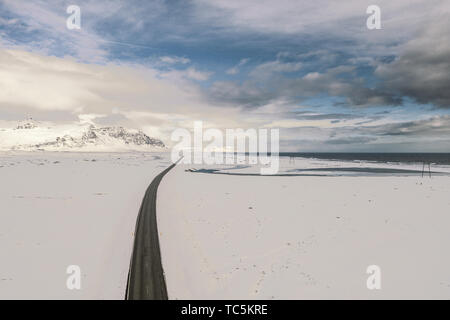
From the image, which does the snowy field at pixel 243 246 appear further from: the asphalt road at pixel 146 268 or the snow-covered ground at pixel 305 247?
the asphalt road at pixel 146 268

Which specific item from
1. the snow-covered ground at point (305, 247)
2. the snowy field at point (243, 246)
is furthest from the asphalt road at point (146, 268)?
the snow-covered ground at point (305, 247)

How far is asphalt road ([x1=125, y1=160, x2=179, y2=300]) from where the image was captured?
1285 centimetres

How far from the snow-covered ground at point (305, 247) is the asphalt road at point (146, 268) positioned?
2.05ft

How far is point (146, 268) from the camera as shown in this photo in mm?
15406

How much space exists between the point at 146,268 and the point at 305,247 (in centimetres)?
1107

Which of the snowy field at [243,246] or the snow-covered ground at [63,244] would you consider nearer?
the snowy field at [243,246]

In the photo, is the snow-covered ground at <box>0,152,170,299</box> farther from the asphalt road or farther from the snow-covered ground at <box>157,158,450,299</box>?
the snow-covered ground at <box>157,158,450,299</box>

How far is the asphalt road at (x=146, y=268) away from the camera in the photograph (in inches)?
506

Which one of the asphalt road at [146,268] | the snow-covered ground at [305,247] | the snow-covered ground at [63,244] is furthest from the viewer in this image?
the snow-covered ground at [63,244]

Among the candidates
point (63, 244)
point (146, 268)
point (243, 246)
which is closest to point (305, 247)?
point (243, 246)

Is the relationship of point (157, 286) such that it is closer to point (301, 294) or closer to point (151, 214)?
point (301, 294)

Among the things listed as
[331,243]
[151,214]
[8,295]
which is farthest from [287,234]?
[8,295]

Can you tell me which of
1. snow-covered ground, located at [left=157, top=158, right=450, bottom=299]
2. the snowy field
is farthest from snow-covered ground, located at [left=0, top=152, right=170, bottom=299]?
snow-covered ground, located at [left=157, top=158, right=450, bottom=299]
